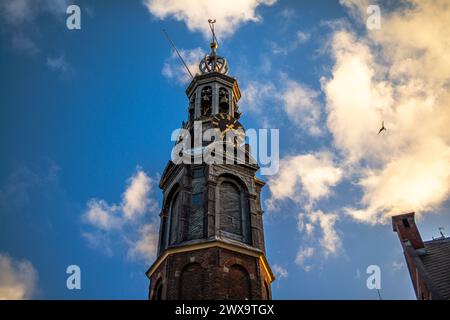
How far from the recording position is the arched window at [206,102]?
34469 mm

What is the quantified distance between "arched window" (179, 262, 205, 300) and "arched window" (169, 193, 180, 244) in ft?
8.64

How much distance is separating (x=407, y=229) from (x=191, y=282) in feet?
42.7

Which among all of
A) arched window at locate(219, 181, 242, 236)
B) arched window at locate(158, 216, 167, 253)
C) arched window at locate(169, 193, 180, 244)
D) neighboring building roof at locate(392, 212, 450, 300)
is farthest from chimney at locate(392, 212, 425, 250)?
arched window at locate(158, 216, 167, 253)

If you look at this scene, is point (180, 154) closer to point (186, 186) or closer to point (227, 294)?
point (186, 186)

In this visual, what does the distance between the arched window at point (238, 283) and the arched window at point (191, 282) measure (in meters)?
1.27

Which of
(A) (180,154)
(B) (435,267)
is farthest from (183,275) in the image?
(B) (435,267)

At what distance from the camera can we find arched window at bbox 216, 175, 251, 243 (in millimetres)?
25078

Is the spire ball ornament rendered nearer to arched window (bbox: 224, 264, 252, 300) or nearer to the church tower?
the church tower

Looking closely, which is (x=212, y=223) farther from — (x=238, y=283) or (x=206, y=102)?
(x=206, y=102)

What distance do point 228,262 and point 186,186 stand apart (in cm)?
581

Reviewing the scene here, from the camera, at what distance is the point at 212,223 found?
2436 centimetres

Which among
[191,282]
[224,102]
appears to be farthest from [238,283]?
[224,102]
